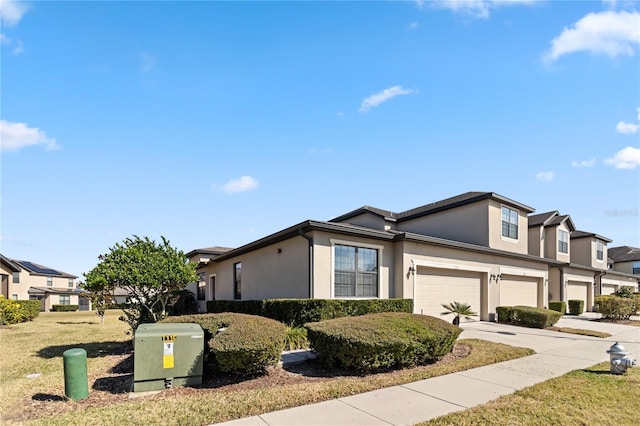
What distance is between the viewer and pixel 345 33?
11.2m

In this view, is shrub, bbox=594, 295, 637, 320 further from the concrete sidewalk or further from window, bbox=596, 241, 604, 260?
window, bbox=596, 241, 604, 260

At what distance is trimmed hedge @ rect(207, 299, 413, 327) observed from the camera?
11758 millimetres

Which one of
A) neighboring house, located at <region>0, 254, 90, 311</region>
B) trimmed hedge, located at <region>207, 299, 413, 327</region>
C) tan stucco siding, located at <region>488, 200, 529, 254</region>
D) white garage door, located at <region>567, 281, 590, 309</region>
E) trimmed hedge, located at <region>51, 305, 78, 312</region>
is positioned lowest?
trimmed hedge, located at <region>51, 305, 78, 312</region>

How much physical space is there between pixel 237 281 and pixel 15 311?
42.2 feet

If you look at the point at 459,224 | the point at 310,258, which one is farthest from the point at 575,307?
the point at 310,258

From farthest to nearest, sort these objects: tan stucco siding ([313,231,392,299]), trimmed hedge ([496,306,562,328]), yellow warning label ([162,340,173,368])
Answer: trimmed hedge ([496,306,562,328]) < tan stucco siding ([313,231,392,299]) < yellow warning label ([162,340,173,368])

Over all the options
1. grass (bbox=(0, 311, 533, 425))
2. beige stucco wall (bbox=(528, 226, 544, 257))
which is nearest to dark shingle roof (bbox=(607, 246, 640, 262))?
beige stucco wall (bbox=(528, 226, 544, 257))

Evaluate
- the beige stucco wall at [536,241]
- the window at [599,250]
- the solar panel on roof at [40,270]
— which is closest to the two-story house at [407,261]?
the beige stucco wall at [536,241]

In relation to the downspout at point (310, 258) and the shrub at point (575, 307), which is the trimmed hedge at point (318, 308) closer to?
the downspout at point (310, 258)

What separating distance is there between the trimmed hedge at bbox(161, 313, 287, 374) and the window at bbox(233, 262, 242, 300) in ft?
37.1

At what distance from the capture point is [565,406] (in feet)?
19.5

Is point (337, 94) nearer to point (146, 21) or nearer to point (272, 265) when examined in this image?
point (146, 21)

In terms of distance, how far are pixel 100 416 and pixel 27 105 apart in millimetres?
8568

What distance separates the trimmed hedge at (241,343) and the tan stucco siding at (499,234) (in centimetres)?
1526
